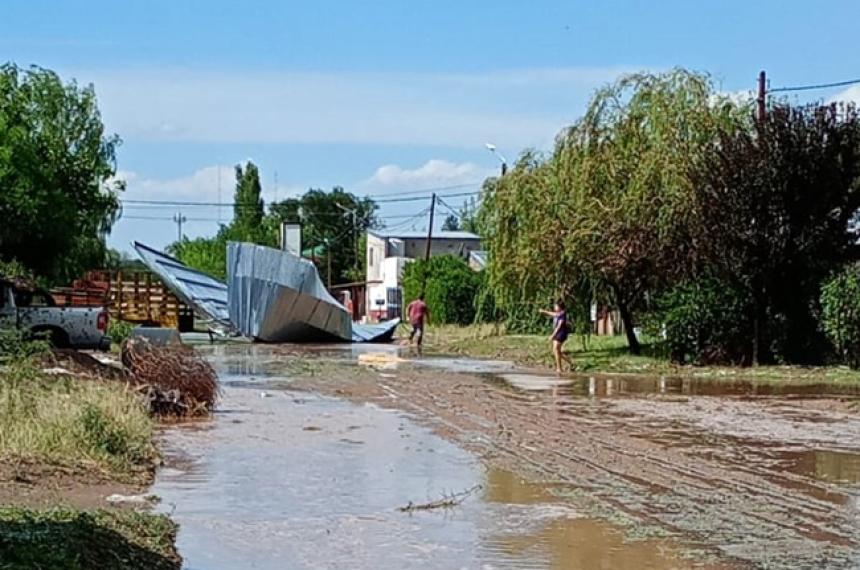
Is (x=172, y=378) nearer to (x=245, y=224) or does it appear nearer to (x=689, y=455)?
(x=689, y=455)

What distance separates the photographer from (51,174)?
34.5 meters

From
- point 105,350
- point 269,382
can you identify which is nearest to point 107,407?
point 269,382

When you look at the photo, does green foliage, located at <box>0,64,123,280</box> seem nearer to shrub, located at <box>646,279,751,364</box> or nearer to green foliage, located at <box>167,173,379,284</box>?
shrub, located at <box>646,279,751,364</box>

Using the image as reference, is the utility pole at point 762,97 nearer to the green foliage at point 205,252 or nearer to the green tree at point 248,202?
the green foliage at point 205,252

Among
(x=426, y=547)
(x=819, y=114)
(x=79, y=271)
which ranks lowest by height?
(x=426, y=547)

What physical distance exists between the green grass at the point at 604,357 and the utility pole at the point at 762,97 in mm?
6183

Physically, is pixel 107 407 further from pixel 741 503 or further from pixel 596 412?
pixel 596 412

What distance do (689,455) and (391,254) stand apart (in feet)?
241

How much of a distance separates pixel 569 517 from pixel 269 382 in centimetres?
1587

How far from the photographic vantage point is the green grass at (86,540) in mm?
7113

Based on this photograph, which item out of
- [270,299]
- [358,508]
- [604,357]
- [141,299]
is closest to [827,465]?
[358,508]

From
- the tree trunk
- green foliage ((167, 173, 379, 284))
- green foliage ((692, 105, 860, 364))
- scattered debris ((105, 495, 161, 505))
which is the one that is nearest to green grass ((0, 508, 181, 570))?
scattered debris ((105, 495, 161, 505))

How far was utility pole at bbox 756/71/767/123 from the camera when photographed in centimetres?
3114

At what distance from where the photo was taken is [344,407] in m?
20.9
